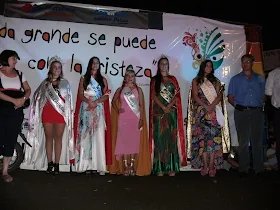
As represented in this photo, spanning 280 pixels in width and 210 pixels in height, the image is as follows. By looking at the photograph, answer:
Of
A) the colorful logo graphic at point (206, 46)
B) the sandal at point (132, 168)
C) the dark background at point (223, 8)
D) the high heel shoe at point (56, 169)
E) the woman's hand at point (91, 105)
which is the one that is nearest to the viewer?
the high heel shoe at point (56, 169)

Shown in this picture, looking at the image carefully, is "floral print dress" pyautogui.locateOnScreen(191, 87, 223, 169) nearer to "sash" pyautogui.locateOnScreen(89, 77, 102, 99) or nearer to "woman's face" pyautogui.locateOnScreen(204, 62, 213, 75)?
"woman's face" pyautogui.locateOnScreen(204, 62, 213, 75)

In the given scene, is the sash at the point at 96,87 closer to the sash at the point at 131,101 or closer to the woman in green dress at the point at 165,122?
the sash at the point at 131,101

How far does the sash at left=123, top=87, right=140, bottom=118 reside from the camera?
18.8 ft

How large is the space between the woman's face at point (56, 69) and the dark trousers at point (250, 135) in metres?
2.79

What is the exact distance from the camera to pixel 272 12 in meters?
12.7

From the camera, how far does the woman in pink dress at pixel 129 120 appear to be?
5.66m

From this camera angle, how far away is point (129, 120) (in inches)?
225

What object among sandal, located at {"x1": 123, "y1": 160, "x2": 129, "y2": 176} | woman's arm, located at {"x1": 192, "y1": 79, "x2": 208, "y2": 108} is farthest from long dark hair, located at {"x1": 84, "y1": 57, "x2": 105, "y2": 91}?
woman's arm, located at {"x1": 192, "y1": 79, "x2": 208, "y2": 108}

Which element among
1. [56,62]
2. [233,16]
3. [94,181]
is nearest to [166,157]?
[94,181]

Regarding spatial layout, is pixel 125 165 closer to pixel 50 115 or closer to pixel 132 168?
pixel 132 168

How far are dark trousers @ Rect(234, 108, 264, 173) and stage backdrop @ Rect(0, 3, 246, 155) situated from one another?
541mm

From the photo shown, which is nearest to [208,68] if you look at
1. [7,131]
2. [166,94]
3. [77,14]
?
[166,94]

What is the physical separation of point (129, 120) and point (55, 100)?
1.13m

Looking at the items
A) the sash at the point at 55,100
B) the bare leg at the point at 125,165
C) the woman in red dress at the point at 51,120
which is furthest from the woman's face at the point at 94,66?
the bare leg at the point at 125,165
